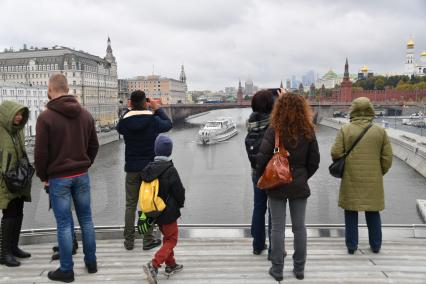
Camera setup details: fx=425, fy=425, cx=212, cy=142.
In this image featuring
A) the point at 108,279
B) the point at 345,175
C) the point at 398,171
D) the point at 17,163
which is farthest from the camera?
the point at 398,171

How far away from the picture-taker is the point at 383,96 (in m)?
77.2

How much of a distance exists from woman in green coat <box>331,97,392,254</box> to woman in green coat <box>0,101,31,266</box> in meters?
2.56

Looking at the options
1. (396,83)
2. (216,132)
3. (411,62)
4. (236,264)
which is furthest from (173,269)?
(411,62)

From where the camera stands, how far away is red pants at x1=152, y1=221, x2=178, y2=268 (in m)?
3.02

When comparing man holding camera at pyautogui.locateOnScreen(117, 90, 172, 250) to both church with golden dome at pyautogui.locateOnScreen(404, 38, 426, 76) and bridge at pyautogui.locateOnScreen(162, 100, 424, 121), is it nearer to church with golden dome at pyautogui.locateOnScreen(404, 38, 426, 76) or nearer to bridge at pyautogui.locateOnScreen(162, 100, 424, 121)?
bridge at pyautogui.locateOnScreen(162, 100, 424, 121)

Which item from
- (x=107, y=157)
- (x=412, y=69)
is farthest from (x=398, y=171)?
(x=412, y=69)

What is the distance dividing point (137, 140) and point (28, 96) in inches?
1674

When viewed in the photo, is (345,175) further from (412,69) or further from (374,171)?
(412,69)

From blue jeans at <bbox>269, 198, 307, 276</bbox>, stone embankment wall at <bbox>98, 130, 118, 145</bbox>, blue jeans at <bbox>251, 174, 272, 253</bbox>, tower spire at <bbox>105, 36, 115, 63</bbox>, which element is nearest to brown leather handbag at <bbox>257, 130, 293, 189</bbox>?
blue jeans at <bbox>269, 198, 307, 276</bbox>

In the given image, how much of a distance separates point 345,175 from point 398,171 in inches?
771

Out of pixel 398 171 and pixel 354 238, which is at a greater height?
pixel 354 238

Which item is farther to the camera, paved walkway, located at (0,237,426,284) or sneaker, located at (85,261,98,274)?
sneaker, located at (85,261,98,274)

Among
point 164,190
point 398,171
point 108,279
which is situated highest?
point 164,190

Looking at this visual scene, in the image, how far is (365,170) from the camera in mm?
3525
